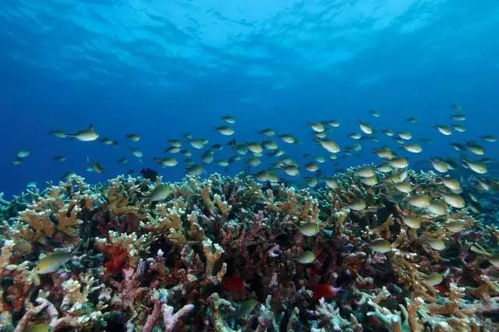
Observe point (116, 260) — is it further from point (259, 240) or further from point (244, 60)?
point (244, 60)

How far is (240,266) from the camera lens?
14.1ft

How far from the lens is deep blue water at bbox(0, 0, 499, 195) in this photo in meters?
36.4

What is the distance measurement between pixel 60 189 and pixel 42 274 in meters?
2.06

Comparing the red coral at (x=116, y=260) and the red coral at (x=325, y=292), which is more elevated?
the red coral at (x=116, y=260)

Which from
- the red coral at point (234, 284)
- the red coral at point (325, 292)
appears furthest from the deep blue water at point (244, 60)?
the red coral at point (234, 284)

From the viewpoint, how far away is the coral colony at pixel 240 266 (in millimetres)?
3422

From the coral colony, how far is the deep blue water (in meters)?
8.56

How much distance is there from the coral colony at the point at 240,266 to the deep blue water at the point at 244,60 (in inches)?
337

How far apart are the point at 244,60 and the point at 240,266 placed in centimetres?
4628

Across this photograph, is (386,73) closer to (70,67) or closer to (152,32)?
(152,32)


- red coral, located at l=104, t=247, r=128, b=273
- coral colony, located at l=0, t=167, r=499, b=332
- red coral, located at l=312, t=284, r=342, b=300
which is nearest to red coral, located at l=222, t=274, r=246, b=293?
coral colony, located at l=0, t=167, r=499, b=332

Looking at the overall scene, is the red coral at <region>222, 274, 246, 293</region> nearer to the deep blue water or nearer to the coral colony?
the coral colony

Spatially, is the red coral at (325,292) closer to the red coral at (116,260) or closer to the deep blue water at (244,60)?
the red coral at (116,260)

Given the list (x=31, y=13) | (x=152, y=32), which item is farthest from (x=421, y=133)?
(x=31, y=13)
